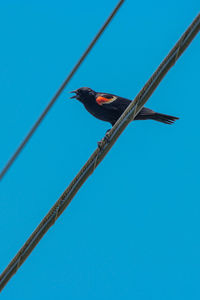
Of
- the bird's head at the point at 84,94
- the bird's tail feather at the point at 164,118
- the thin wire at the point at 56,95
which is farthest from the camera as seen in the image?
the bird's head at the point at 84,94

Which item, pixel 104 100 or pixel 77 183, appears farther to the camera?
pixel 104 100

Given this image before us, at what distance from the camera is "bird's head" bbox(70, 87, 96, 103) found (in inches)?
308

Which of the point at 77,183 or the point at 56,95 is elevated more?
the point at 56,95

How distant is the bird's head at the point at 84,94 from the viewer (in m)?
7.82

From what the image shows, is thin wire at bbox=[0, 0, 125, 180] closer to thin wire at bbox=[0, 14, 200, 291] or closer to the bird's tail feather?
thin wire at bbox=[0, 14, 200, 291]

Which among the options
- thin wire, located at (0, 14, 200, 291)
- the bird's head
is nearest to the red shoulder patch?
the bird's head

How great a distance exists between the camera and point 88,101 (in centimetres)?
779

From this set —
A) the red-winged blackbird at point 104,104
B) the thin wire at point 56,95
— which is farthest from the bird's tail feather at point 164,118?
the thin wire at point 56,95

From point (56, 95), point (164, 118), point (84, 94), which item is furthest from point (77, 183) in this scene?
point (84, 94)

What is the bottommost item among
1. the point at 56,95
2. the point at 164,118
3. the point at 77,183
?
the point at 77,183

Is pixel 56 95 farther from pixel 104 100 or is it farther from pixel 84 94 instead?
pixel 84 94

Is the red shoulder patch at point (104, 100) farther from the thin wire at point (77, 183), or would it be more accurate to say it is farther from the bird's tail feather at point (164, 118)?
the thin wire at point (77, 183)

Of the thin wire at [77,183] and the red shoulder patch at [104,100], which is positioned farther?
the red shoulder patch at [104,100]

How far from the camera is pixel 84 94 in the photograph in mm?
7855
